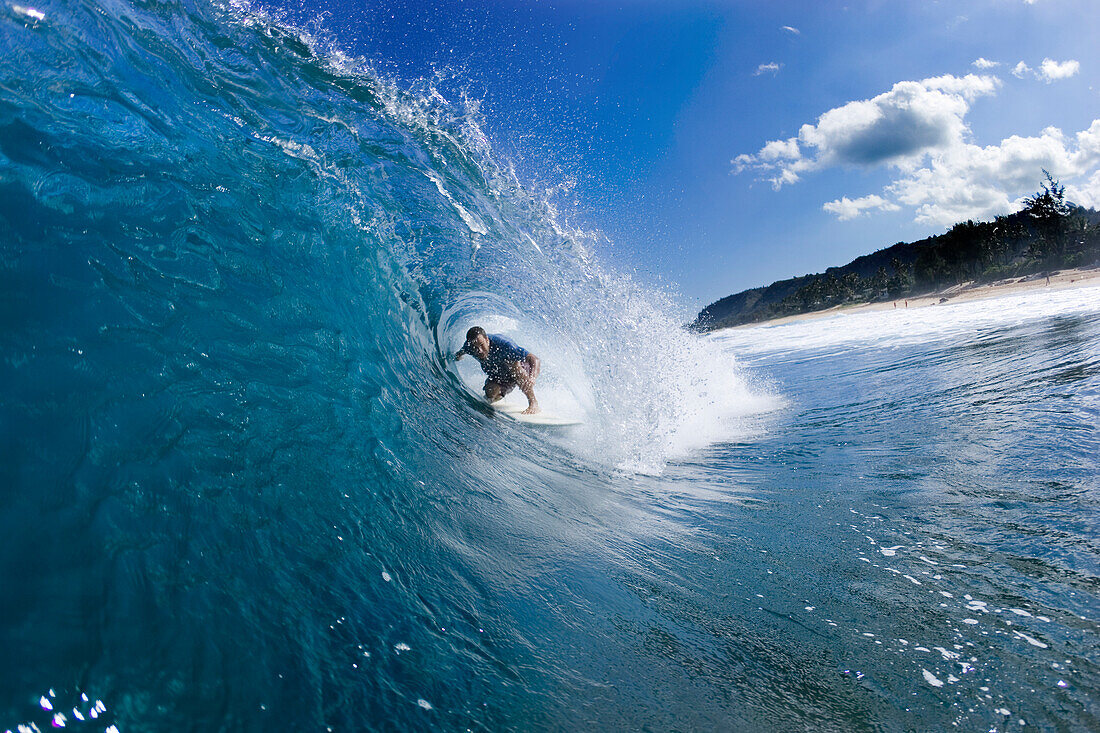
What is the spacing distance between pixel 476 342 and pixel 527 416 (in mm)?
1194

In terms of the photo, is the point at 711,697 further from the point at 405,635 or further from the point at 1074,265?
the point at 1074,265

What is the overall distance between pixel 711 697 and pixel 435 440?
3296 mm

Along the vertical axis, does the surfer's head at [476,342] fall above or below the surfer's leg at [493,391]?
above

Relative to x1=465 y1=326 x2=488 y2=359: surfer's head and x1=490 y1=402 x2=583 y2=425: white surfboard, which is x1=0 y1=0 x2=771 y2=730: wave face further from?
x1=465 y1=326 x2=488 y2=359: surfer's head

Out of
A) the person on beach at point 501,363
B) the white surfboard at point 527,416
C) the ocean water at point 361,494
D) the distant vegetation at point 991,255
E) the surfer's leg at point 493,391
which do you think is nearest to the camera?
the ocean water at point 361,494

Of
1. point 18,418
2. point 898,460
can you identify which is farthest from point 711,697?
point 898,460

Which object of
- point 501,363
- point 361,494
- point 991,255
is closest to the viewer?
point 361,494

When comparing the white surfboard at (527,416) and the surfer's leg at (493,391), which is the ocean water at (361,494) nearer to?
the white surfboard at (527,416)

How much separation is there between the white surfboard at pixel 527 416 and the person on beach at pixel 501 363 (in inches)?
4.5

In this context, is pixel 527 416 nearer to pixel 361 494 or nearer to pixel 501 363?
pixel 501 363

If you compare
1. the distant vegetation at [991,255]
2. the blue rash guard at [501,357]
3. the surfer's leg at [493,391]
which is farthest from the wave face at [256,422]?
the distant vegetation at [991,255]

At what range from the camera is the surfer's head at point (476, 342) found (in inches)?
283

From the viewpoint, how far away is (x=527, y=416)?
7.30m

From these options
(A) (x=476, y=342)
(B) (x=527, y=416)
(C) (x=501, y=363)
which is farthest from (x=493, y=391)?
(A) (x=476, y=342)
